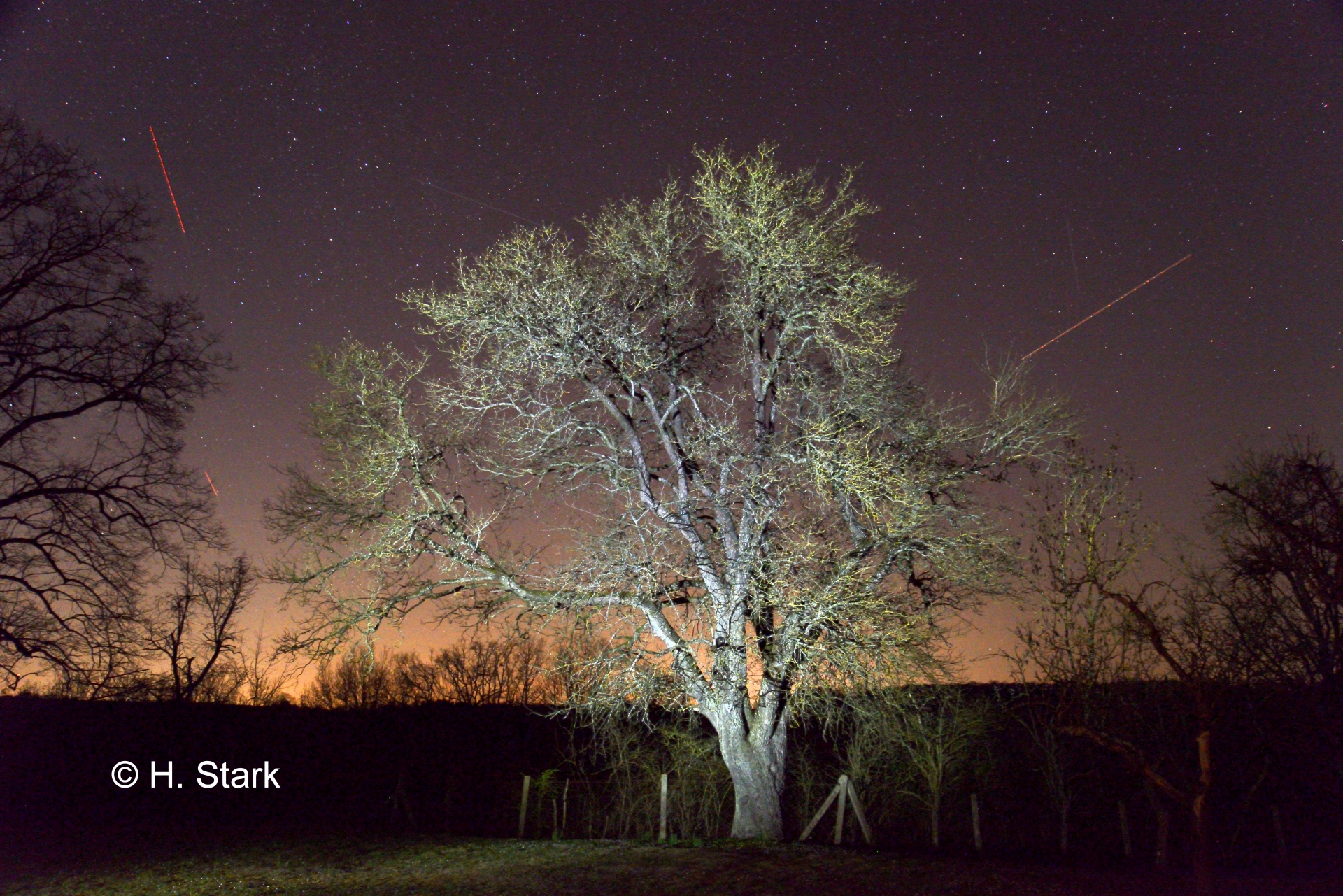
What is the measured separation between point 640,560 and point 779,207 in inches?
244

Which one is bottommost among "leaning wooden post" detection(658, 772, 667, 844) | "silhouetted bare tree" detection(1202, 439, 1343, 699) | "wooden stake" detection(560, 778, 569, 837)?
"wooden stake" detection(560, 778, 569, 837)

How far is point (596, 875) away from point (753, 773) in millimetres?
3393

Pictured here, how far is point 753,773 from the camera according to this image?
1335cm

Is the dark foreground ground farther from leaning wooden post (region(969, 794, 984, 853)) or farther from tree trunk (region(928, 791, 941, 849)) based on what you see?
tree trunk (region(928, 791, 941, 849))

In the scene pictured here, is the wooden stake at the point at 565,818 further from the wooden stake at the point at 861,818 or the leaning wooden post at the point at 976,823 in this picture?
the leaning wooden post at the point at 976,823

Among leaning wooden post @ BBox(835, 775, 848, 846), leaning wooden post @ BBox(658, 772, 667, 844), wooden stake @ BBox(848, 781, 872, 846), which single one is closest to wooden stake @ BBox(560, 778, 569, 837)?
leaning wooden post @ BBox(658, 772, 667, 844)

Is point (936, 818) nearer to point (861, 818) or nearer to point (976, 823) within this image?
point (976, 823)

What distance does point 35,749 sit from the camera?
61.9 feet

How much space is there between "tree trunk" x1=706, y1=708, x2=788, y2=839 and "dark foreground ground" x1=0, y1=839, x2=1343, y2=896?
68cm

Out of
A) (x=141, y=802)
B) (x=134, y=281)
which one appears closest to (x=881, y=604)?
Answer: (x=134, y=281)

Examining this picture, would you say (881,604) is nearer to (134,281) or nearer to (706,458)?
(706,458)

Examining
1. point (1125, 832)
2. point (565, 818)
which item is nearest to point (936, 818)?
point (1125, 832)

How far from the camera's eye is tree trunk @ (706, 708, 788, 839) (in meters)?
13.3

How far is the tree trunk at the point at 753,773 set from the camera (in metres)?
13.3
